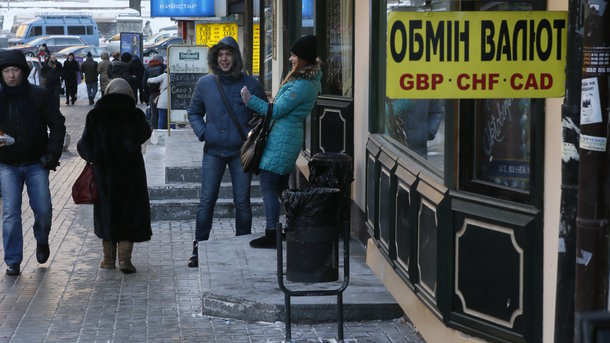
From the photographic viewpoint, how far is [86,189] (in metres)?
8.91

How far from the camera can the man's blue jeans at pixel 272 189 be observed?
8.90m

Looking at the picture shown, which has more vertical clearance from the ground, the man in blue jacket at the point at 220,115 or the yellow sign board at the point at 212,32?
the yellow sign board at the point at 212,32

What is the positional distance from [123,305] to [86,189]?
136 cm

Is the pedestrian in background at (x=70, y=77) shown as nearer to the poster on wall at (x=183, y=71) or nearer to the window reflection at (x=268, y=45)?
the poster on wall at (x=183, y=71)

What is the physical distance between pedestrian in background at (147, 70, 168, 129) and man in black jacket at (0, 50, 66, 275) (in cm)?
1070

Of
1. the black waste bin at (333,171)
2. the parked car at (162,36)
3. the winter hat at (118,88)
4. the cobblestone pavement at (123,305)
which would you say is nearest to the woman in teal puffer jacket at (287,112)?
the black waste bin at (333,171)

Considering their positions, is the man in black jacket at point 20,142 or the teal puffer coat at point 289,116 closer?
the teal puffer coat at point 289,116

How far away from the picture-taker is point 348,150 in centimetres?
995

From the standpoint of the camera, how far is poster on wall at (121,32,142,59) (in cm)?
→ 3466

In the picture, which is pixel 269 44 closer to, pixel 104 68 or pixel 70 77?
pixel 104 68

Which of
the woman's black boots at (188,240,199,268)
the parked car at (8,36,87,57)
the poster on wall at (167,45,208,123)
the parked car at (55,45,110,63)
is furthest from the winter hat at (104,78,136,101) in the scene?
the parked car at (8,36,87,57)

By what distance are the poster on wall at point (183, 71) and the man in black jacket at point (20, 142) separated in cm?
870

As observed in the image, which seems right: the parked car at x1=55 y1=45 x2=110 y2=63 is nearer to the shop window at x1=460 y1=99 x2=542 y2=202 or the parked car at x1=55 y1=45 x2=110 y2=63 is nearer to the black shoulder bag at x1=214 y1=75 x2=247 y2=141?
the black shoulder bag at x1=214 y1=75 x2=247 y2=141

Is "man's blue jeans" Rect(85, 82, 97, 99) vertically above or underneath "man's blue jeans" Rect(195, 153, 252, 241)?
above
